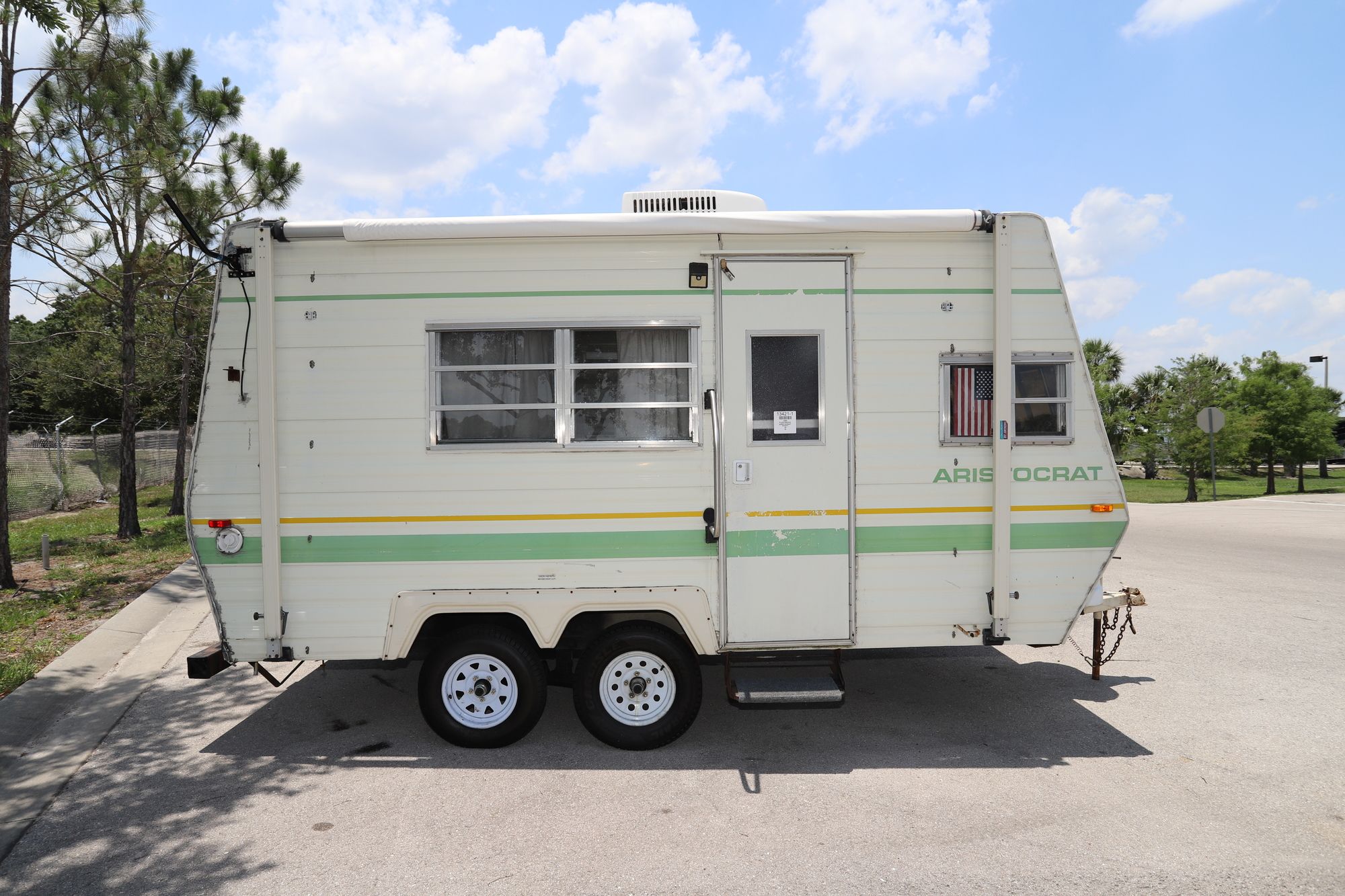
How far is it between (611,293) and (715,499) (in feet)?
4.69

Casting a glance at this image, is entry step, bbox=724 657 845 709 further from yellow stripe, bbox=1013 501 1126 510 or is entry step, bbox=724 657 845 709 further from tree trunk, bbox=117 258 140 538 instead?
tree trunk, bbox=117 258 140 538

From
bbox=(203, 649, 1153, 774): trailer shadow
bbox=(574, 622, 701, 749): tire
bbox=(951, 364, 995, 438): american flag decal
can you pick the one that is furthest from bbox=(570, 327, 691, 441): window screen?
bbox=(203, 649, 1153, 774): trailer shadow

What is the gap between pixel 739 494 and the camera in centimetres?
475

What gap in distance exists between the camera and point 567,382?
476 centimetres

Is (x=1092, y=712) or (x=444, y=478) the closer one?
(x=444, y=478)

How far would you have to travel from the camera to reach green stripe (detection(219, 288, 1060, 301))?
479 cm

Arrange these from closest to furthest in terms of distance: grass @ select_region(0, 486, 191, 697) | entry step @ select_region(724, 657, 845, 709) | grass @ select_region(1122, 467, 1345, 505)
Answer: entry step @ select_region(724, 657, 845, 709) < grass @ select_region(0, 486, 191, 697) < grass @ select_region(1122, 467, 1345, 505)

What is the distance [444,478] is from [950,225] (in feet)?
11.5

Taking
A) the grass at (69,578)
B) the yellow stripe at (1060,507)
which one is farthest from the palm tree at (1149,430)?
the grass at (69,578)

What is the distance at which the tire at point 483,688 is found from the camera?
481 cm

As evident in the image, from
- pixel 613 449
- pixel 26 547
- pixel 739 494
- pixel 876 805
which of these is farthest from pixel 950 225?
pixel 26 547

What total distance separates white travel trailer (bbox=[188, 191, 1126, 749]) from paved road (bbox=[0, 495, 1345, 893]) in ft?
1.74

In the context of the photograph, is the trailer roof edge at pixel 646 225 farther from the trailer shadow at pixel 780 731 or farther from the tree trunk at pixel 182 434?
the tree trunk at pixel 182 434

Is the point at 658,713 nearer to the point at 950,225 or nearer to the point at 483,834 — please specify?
the point at 483,834
